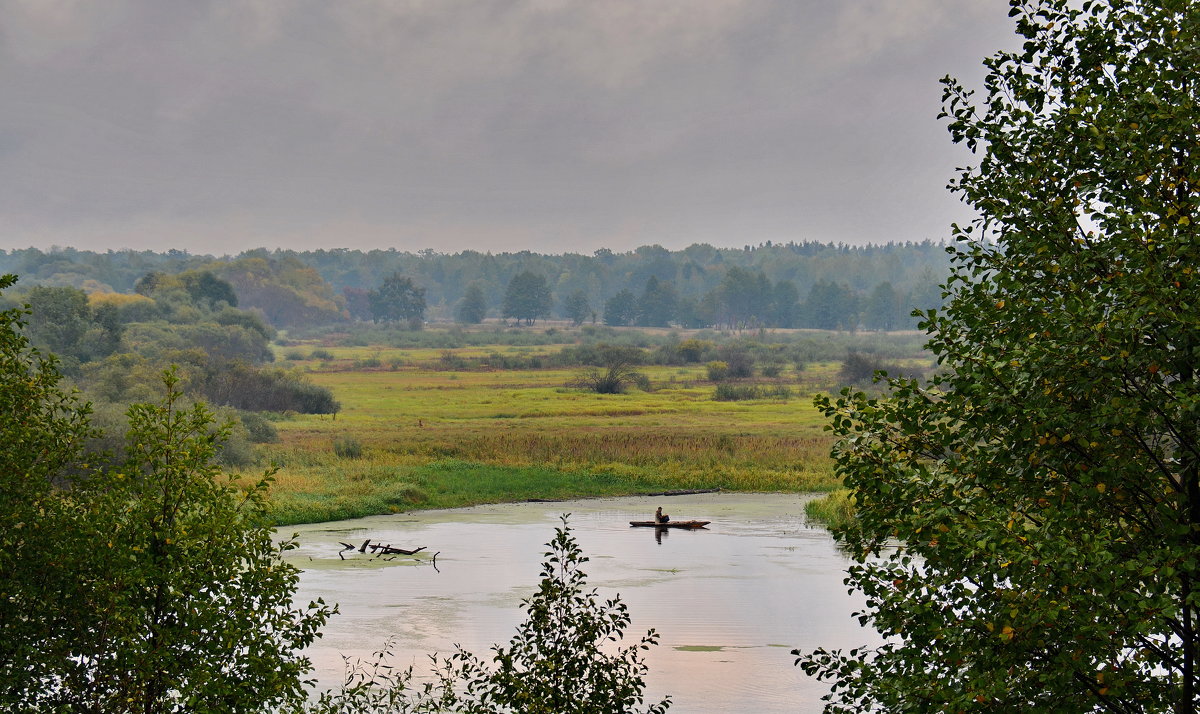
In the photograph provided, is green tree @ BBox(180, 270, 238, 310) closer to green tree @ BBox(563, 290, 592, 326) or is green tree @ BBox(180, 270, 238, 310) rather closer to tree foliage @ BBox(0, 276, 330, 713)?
green tree @ BBox(563, 290, 592, 326)

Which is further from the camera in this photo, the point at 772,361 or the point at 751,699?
the point at 772,361

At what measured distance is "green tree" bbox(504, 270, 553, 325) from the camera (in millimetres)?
187250

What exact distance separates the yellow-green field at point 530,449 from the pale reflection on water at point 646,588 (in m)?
2.63

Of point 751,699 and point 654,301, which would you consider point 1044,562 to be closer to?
point 751,699

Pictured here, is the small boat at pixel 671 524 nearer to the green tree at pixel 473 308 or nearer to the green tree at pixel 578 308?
the green tree at pixel 578 308

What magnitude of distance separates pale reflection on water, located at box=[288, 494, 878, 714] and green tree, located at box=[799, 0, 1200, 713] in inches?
454

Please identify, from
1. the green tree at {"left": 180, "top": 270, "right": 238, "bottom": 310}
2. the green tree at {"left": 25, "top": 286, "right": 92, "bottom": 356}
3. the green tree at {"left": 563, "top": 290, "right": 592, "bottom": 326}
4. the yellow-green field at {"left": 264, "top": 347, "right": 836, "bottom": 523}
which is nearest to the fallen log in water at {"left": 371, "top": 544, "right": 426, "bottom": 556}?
the yellow-green field at {"left": 264, "top": 347, "right": 836, "bottom": 523}

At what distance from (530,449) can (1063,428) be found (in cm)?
4440

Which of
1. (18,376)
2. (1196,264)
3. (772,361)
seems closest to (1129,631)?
(1196,264)

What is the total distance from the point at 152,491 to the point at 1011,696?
5946 millimetres

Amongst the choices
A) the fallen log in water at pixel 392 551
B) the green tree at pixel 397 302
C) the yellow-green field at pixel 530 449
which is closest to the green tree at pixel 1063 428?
the fallen log in water at pixel 392 551

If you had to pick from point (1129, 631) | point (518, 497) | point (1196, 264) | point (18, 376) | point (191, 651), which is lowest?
point (518, 497)

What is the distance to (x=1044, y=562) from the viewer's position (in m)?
5.79

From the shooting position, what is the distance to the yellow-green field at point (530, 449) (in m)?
41.8
